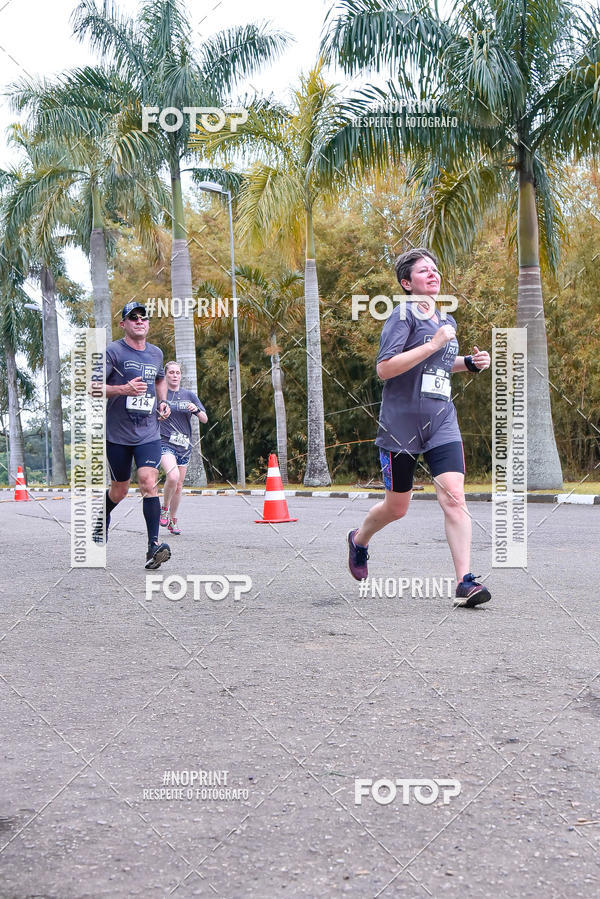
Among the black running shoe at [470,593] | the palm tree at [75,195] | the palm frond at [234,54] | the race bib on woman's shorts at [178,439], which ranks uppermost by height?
the palm frond at [234,54]

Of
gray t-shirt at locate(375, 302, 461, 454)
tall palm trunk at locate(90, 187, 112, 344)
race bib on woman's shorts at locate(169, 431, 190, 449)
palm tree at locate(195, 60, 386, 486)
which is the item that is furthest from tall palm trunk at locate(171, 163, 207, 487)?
gray t-shirt at locate(375, 302, 461, 454)

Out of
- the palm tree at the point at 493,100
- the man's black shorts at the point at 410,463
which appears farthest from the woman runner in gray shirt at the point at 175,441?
the palm tree at the point at 493,100

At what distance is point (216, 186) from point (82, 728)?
22.4 metres

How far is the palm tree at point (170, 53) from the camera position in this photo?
70.9ft

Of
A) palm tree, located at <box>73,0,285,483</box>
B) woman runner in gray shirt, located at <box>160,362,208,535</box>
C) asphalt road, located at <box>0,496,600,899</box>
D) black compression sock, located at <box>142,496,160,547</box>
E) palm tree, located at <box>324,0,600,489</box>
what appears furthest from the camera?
palm tree, located at <box>73,0,285,483</box>

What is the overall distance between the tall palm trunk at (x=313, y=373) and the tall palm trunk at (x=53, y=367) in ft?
61.3

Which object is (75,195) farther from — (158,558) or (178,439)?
(158,558)

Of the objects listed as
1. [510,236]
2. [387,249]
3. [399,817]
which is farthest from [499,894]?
[387,249]

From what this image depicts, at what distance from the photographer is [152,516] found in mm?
7160

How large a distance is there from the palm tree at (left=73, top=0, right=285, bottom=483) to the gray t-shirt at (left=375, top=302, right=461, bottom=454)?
17.2 metres

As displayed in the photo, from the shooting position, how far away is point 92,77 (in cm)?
2231

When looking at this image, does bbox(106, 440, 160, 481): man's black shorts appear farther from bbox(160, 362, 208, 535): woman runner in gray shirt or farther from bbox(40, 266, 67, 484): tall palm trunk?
bbox(40, 266, 67, 484): tall palm trunk

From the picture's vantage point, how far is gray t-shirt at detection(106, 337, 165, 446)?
714 cm

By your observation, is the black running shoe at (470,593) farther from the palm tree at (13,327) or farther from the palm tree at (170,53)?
the palm tree at (13,327)
